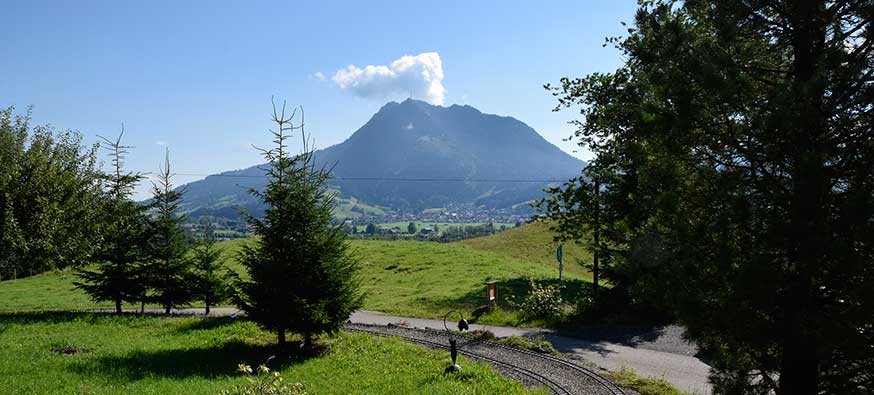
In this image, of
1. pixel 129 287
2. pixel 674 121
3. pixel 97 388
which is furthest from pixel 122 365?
pixel 674 121

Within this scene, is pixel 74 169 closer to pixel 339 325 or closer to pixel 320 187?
pixel 320 187

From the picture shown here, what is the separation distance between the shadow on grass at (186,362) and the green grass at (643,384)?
9.61 m

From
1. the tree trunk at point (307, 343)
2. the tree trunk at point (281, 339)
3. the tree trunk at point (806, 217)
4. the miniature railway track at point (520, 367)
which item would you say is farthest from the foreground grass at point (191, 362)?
the tree trunk at point (806, 217)

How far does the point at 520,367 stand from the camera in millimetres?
14781

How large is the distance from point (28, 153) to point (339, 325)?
55.7ft

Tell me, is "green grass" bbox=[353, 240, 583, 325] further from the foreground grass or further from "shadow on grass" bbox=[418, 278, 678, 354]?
the foreground grass

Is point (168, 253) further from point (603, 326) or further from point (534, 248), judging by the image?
point (534, 248)

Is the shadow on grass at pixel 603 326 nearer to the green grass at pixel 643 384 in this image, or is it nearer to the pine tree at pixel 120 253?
the green grass at pixel 643 384

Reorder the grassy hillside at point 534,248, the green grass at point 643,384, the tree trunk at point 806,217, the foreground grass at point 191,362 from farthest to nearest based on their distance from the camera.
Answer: the grassy hillside at point 534,248, the foreground grass at point 191,362, the green grass at point 643,384, the tree trunk at point 806,217

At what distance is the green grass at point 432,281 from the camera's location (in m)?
27.0

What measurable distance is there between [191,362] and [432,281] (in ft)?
70.9

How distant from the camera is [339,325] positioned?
17344mm

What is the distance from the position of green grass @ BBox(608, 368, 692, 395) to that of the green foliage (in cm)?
2210

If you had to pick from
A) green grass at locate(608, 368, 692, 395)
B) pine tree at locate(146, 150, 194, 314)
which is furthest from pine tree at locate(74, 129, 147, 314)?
green grass at locate(608, 368, 692, 395)
